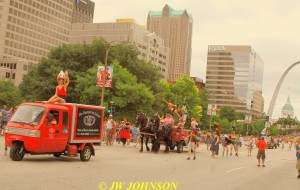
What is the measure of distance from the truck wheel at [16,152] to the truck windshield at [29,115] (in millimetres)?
881

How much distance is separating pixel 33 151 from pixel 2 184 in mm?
5035

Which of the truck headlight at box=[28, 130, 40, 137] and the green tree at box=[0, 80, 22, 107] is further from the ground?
the green tree at box=[0, 80, 22, 107]

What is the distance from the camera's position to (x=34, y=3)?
14150 cm

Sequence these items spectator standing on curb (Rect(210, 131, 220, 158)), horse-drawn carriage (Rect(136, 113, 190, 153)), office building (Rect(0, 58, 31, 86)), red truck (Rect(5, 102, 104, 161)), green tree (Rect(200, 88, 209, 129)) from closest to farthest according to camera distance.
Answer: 1. red truck (Rect(5, 102, 104, 161))
2. horse-drawn carriage (Rect(136, 113, 190, 153))
3. spectator standing on curb (Rect(210, 131, 220, 158))
4. green tree (Rect(200, 88, 209, 129))
5. office building (Rect(0, 58, 31, 86))

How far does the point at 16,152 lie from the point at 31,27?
440ft

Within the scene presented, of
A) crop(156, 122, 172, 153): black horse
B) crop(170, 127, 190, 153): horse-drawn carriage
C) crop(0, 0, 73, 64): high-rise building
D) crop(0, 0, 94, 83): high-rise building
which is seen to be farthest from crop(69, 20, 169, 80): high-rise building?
crop(156, 122, 172, 153): black horse

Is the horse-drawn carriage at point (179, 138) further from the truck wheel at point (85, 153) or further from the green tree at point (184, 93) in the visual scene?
the green tree at point (184, 93)

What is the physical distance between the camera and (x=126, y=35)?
142 meters

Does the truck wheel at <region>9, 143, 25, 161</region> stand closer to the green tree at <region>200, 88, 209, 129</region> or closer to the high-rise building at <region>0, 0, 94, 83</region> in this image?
the green tree at <region>200, 88, 209, 129</region>

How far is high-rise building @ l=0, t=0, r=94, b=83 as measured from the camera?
131 m

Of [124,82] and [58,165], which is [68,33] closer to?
[124,82]

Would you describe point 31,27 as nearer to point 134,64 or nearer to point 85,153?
point 134,64

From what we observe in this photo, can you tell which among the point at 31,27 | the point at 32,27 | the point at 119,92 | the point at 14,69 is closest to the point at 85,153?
the point at 119,92

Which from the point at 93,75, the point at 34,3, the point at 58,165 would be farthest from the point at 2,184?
the point at 34,3
